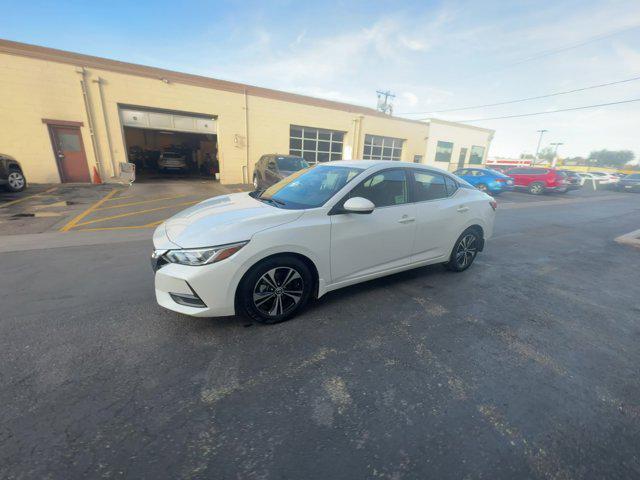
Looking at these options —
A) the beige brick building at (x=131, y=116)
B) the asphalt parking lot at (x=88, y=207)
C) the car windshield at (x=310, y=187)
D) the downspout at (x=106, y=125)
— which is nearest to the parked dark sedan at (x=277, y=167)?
the asphalt parking lot at (x=88, y=207)

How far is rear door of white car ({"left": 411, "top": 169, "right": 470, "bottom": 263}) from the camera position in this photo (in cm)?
386

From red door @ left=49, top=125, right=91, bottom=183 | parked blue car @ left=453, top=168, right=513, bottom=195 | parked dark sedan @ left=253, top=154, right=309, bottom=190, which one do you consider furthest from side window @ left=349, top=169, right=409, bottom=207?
red door @ left=49, top=125, right=91, bottom=183

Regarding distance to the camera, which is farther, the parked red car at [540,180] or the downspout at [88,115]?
the parked red car at [540,180]

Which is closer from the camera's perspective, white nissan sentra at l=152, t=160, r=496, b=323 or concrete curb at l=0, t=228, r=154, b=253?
white nissan sentra at l=152, t=160, r=496, b=323

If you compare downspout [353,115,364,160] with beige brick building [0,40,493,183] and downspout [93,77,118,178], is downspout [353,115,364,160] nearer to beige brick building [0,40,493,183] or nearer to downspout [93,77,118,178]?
beige brick building [0,40,493,183]

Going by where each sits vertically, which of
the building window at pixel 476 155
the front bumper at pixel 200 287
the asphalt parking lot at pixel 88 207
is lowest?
the asphalt parking lot at pixel 88 207

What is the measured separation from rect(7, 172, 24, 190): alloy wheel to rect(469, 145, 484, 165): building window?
106 feet

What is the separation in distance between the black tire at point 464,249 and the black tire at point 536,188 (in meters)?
17.7

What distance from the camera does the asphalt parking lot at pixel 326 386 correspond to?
173cm

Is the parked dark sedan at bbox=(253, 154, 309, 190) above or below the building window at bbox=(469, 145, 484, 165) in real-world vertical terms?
below

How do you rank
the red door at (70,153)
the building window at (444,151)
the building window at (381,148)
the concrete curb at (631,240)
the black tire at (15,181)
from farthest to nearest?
the building window at (444,151), the building window at (381,148), the red door at (70,153), the black tire at (15,181), the concrete curb at (631,240)

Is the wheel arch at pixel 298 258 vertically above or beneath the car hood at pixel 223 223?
beneath

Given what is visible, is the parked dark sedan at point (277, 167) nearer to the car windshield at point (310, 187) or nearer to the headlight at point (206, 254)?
the car windshield at point (310, 187)

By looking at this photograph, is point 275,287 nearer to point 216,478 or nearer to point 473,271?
point 216,478
